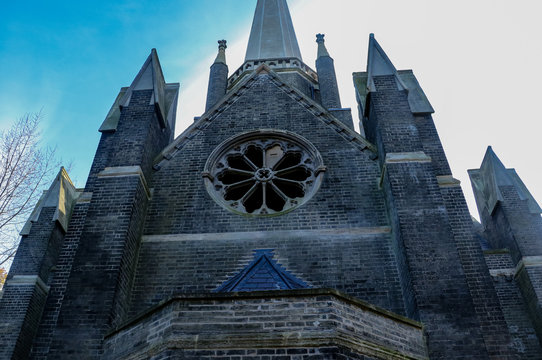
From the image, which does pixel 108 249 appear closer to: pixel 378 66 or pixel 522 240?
pixel 378 66

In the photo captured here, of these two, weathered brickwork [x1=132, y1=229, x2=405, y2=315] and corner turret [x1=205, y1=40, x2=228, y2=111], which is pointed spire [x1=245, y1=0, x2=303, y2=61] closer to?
corner turret [x1=205, y1=40, x2=228, y2=111]

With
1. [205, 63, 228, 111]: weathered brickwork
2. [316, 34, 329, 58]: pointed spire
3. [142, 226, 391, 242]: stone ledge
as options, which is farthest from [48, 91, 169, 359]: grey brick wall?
[316, 34, 329, 58]: pointed spire

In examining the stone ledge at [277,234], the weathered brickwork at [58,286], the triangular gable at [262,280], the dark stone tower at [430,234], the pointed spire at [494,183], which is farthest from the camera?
the pointed spire at [494,183]

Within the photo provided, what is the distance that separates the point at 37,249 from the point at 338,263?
8.06 meters

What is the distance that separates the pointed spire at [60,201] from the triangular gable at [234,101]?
303 cm

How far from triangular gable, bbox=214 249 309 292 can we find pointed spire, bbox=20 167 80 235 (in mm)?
6739

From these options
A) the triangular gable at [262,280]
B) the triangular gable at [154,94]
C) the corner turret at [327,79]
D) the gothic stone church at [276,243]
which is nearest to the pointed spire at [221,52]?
the corner turret at [327,79]

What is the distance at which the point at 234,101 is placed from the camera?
15078 millimetres

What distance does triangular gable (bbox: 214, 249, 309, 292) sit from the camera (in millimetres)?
8719

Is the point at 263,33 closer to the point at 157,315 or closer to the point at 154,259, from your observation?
the point at 154,259

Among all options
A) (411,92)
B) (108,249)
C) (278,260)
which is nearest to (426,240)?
(278,260)

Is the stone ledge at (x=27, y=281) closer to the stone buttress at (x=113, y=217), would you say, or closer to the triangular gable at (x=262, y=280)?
the stone buttress at (x=113, y=217)

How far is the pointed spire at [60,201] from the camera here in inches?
546

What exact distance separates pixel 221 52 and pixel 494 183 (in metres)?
18.4
